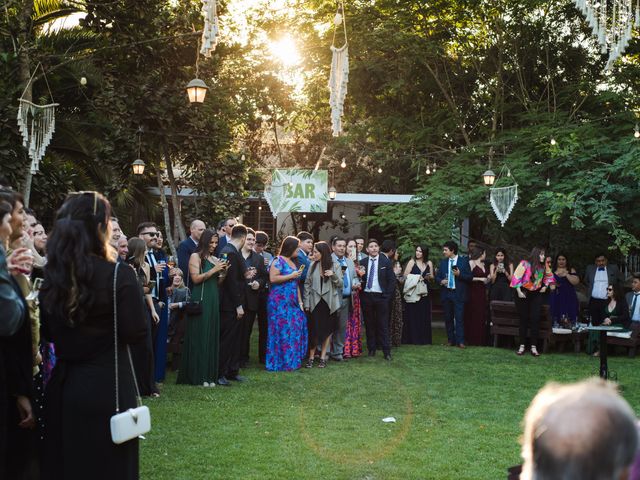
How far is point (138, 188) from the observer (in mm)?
21344

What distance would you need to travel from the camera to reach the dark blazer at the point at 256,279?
39.2 feet

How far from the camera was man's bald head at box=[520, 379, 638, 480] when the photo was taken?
1551mm

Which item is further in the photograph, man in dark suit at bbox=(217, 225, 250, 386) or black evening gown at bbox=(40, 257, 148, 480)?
man in dark suit at bbox=(217, 225, 250, 386)

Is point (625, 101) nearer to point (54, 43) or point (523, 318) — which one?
point (523, 318)

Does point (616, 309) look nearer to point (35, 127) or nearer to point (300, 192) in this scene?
point (300, 192)

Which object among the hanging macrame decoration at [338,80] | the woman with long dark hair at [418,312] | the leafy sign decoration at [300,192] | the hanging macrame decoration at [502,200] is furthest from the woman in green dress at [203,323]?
the hanging macrame decoration at [502,200]

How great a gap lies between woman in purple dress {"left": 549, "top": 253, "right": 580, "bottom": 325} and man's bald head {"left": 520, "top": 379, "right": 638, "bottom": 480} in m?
15.2

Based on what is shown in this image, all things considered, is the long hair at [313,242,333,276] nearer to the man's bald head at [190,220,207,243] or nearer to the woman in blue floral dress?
the woman in blue floral dress

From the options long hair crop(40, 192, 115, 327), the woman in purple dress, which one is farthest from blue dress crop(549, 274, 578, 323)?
long hair crop(40, 192, 115, 327)

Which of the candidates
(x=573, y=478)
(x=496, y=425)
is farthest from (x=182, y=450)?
(x=573, y=478)

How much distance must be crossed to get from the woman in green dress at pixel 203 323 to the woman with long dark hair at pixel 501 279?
7.77 metres

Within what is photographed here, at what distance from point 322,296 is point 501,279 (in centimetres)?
516

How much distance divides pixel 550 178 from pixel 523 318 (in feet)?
13.9

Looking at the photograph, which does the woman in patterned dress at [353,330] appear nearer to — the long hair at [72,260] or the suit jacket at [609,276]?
the suit jacket at [609,276]
